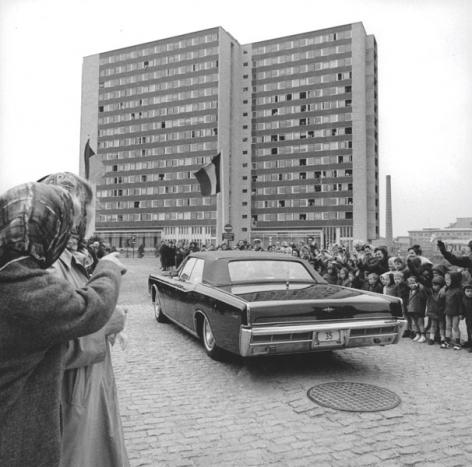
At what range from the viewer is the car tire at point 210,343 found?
5.70 metres

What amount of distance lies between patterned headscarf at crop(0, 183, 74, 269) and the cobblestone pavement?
7.38 ft

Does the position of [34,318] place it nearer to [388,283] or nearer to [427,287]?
[427,287]

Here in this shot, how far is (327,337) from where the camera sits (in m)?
4.95

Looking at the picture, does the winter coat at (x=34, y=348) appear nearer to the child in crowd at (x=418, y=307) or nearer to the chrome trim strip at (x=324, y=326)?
the chrome trim strip at (x=324, y=326)

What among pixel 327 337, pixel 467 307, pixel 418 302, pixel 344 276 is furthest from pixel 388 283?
pixel 327 337

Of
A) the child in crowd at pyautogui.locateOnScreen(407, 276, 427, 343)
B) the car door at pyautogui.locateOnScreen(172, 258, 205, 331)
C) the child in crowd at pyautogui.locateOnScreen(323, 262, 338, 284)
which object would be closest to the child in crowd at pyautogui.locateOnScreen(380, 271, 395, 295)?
the child in crowd at pyautogui.locateOnScreen(407, 276, 427, 343)

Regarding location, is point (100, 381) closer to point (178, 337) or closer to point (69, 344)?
point (69, 344)

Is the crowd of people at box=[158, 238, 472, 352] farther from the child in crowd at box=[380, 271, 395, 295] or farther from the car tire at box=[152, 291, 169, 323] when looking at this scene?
the car tire at box=[152, 291, 169, 323]

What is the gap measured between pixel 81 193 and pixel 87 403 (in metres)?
0.93

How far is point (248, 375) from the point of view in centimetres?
527

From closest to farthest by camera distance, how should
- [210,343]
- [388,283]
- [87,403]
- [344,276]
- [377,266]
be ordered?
[87,403] < [210,343] < [388,283] < [377,266] < [344,276]

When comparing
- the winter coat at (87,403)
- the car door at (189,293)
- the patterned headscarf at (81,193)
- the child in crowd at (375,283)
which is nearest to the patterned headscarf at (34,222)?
the winter coat at (87,403)

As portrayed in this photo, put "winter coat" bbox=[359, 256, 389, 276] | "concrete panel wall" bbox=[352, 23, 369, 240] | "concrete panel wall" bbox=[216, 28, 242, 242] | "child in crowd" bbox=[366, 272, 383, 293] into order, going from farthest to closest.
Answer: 1. "concrete panel wall" bbox=[216, 28, 242, 242]
2. "concrete panel wall" bbox=[352, 23, 369, 240]
3. "winter coat" bbox=[359, 256, 389, 276]
4. "child in crowd" bbox=[366, 272, 383, 293]

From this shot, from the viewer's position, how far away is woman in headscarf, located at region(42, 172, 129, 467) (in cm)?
177
